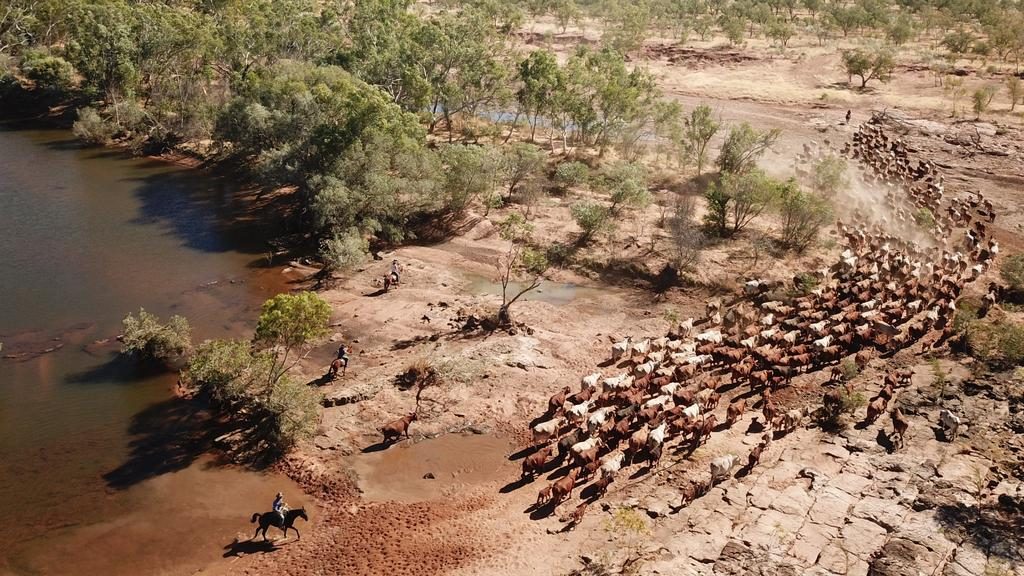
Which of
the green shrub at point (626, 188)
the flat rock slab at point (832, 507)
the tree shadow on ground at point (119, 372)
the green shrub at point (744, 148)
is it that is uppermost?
the green shrub at point (744, 148)

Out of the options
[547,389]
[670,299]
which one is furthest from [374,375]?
[670,299]

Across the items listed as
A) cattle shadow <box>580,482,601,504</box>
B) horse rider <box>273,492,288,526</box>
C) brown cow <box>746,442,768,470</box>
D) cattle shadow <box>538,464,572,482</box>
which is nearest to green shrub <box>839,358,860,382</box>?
brown cow <box>746,442,768,470</box>

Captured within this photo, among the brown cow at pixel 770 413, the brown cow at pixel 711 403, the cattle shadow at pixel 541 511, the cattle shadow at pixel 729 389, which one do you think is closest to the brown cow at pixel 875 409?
the brown cow at pixel 770 413

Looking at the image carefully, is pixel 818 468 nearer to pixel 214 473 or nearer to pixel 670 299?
pixel 670 299

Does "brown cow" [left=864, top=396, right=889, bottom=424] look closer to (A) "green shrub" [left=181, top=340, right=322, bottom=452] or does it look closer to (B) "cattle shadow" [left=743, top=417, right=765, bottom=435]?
(B) "cattle shadow" [left=743, top=417, right=765, bottom=435]

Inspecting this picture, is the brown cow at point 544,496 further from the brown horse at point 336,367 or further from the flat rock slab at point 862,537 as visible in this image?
the brown horse at point 336,367

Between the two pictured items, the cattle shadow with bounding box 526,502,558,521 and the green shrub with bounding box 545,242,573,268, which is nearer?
the cattle shadow with bounding box 526,502,558,521
